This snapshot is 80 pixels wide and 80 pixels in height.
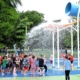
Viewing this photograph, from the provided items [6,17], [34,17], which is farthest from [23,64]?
[34,17]

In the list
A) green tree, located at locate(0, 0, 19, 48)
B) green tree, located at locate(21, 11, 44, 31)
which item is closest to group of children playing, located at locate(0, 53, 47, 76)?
green tree, located at locate(0, 0, 19, 48)

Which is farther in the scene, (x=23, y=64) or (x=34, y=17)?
(x=34, y=17)

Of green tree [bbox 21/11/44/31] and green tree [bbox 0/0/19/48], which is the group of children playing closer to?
green tree [bbox 0/0/19/48]

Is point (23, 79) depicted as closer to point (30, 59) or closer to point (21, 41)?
point (30, 59)

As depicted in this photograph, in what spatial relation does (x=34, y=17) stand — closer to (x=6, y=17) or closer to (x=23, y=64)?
(x=6, y=17)

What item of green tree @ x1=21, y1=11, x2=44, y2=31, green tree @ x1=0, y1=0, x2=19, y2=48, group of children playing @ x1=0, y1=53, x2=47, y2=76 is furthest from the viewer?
green tree @ x1=21, y1=11, x2=44, y2=31

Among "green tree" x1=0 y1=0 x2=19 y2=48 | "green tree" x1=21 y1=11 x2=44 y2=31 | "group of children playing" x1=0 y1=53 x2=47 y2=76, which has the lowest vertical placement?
"group of children playing" x1=0 y1=53 x2=47 y2=76

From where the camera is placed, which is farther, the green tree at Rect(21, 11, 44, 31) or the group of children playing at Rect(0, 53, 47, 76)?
the green tree at Rect(21, 11, 44, 31)

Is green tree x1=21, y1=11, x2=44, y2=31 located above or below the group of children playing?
above

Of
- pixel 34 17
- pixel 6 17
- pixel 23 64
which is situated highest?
pixel 34 17

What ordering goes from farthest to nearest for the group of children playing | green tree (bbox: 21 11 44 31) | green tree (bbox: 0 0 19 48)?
green tree (bbox: 21 11 44 31)
green tree (bbox: 0 0 19 48)
the group of children playing

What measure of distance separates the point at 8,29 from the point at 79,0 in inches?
750

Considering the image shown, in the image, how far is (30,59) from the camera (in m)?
22.7

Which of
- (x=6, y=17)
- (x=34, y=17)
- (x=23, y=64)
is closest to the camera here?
(x=23, y=64)
